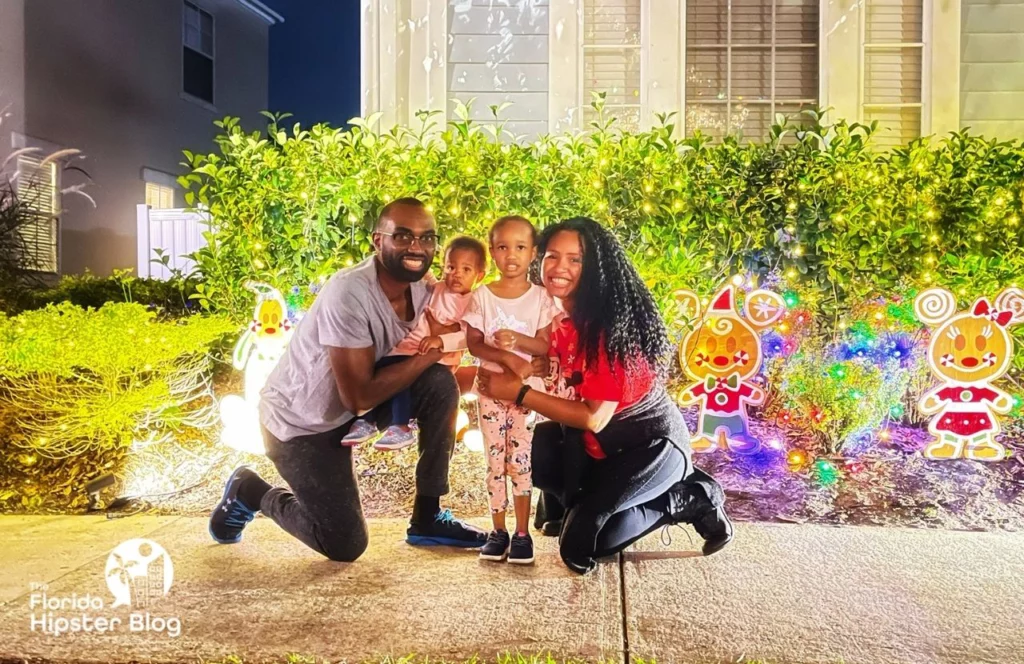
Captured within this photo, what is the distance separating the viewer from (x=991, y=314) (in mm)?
4152

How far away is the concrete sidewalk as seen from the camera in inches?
112

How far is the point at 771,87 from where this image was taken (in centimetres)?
718

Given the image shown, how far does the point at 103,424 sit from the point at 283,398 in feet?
5.26

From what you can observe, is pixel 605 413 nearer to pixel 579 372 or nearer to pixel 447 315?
pixel 579 372

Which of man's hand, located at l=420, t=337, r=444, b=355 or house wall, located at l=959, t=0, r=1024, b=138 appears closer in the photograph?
man's hand, located at l=420, t=337, r=444, b=355

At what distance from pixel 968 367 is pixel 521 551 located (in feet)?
7.99

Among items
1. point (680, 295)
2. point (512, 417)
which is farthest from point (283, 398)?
point (680, 295)

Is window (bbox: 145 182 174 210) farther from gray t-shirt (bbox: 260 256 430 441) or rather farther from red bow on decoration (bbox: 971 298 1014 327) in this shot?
red bow on decoration (bbox: 971 298 1014 327)

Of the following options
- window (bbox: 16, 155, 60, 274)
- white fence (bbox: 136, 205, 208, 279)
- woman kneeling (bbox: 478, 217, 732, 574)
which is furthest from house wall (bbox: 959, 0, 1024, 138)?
window (bbox: 16, 155, 60, 274)

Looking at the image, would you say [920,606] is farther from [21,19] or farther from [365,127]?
[21,19]

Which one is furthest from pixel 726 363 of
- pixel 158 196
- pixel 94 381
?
pixel 158 196

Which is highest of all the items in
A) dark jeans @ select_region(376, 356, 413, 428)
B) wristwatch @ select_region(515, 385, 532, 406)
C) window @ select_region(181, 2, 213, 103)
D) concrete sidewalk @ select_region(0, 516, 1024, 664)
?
window @ select_region(181, 2, 213, 103)

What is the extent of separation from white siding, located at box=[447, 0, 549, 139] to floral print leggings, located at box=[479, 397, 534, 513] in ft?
13.2

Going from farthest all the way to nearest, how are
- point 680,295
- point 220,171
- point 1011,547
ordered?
1. point 220,171
2. point 680,295
3. point 1011,547
